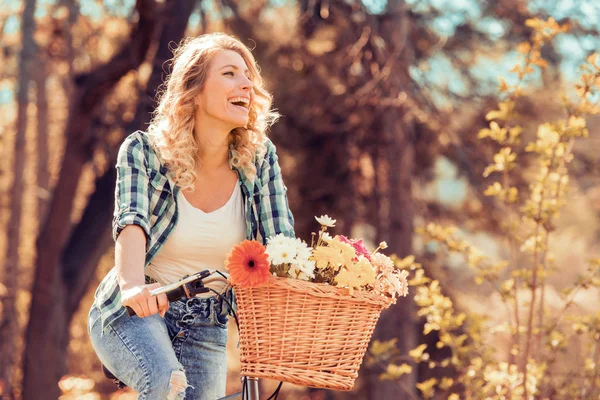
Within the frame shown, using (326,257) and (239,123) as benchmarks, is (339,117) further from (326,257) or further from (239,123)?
(326,257)

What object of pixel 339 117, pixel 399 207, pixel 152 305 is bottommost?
pixel 152 305

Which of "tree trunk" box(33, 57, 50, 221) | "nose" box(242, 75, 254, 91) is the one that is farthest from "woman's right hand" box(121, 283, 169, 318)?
"tree trunk" box(33, 57, 50, 221)

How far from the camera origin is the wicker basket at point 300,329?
2.60 meters

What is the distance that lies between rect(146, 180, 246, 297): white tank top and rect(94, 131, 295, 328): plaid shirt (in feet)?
0.12

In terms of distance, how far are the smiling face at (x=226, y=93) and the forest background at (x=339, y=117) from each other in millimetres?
4684

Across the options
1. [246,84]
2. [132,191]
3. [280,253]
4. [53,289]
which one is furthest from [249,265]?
[53,289]

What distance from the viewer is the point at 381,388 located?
11.5 meters

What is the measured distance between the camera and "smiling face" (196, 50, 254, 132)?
323 cm

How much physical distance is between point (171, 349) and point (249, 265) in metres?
0.50

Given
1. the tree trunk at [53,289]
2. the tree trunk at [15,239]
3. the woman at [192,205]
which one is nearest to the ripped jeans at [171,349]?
the woman at [192,205]

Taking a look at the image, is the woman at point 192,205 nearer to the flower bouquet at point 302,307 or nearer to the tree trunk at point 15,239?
the flower bouquet at point 302,307

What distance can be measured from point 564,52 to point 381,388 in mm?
4820

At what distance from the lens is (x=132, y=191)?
117 inches

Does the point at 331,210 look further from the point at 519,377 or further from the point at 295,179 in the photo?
the point at 519,377
